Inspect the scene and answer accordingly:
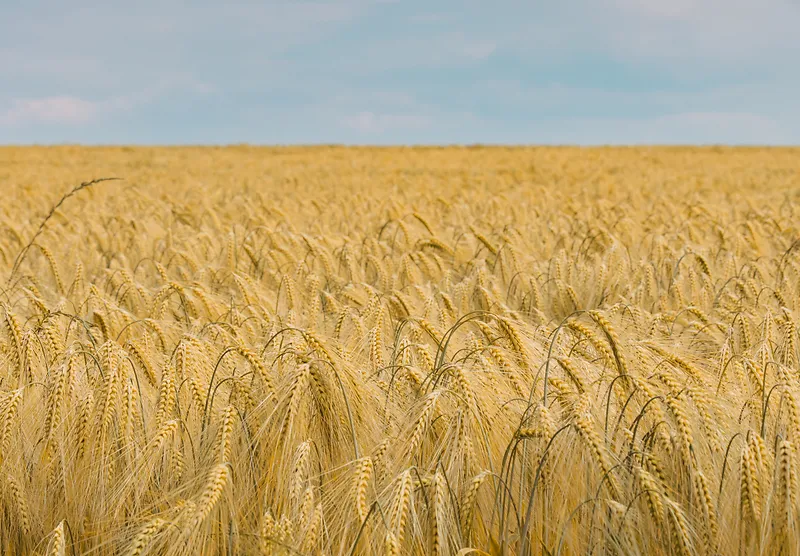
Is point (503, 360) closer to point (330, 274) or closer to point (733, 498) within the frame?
point (733, 498)

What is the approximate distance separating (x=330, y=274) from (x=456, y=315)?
54.2 inches

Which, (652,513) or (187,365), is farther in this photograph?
(187,365)

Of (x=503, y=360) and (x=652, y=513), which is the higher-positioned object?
(x=503, y=360)

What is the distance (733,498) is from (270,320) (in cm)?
188

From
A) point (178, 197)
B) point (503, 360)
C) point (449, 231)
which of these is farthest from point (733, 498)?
point (178, 197)

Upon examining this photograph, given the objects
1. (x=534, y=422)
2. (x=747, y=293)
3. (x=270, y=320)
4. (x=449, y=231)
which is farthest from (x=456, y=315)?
(x=449, y=231)

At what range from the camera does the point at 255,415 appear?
5.90 ft

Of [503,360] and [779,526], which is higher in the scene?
[503,360]

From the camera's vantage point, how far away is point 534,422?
5.80 feet

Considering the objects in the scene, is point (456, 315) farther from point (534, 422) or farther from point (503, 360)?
point (534, 422)

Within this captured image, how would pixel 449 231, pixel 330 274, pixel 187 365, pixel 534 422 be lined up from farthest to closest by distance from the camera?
pixel 449 231, pixel 330 274, pixel 187 365, pixel 534 422

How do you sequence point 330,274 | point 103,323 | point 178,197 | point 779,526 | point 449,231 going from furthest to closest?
point 178,197 → point 449,231 → point 330,274 → point 103,323 → point 779,526

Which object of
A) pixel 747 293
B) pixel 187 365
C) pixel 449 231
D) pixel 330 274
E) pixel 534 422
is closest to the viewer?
pixel 534 422

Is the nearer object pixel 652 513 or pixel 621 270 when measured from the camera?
pixel 652 513
